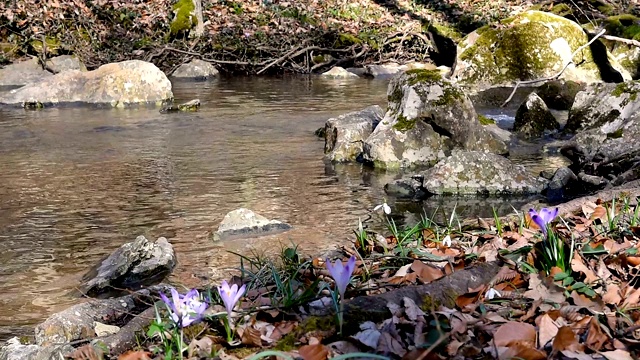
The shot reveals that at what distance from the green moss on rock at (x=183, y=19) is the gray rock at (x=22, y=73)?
11.7 ft

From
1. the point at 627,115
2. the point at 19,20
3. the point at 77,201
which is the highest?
the point at 19,20

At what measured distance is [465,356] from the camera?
2.21m

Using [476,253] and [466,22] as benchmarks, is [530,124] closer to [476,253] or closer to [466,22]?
[476,253]

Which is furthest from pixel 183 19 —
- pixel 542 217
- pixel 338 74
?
pixel 542 217

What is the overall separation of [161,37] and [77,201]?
479 inches

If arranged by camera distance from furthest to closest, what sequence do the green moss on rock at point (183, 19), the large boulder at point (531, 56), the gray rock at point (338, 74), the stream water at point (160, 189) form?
the green moss on rock at point (183, 19) → the gray rock at point (338, 74) → the large boulder at point (531, 56) → the stream water at point (160, 189)

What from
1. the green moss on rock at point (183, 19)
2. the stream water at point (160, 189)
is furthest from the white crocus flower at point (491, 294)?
the green moss on rock at point (183, 19)

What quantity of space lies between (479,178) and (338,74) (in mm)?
10331

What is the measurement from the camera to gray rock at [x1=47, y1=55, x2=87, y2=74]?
55.7 ft

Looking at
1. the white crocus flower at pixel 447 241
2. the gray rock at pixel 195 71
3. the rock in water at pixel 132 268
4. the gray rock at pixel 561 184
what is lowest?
the rock in water at pixel 132 268

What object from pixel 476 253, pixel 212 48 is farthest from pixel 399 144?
pixel 212 48

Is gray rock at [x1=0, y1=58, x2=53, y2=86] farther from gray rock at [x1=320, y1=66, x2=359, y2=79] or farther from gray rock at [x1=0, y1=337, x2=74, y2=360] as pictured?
gray rock at [x1=0, y1=337, x2=74, y2=360]

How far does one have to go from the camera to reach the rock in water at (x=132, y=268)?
5121mm

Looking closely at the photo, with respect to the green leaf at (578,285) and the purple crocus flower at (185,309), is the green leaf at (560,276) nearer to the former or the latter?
the green leaf at (578,285)
